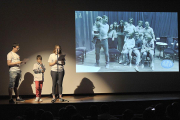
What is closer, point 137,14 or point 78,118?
point 78,118

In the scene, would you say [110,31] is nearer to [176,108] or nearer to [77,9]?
[77,9]

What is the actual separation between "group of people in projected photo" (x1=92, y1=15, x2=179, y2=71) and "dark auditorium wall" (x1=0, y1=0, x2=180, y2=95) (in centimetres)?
40

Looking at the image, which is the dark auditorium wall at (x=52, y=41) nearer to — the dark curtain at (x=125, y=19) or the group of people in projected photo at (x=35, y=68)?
the dark curtain at (x=125, y=19)

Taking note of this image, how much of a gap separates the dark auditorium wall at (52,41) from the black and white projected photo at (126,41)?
182mm

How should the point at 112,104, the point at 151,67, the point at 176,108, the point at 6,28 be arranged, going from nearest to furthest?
the point at 176,108 → the point at 112,104 → the point at 6,28 → the point at 151,67

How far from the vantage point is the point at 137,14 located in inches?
245

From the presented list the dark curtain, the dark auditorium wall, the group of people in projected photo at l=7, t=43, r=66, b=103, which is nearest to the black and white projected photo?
the dark curtain

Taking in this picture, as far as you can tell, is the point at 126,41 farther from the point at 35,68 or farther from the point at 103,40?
the point at 35,68

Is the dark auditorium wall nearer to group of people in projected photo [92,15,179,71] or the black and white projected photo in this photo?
the black and white projected photo

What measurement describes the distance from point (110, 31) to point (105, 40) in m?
0.31

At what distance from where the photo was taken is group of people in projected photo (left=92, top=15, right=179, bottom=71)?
614 cm

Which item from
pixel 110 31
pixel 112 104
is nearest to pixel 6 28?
pixel 110 31

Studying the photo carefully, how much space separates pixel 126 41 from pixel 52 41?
2.16 m

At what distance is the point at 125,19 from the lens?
6.21m
